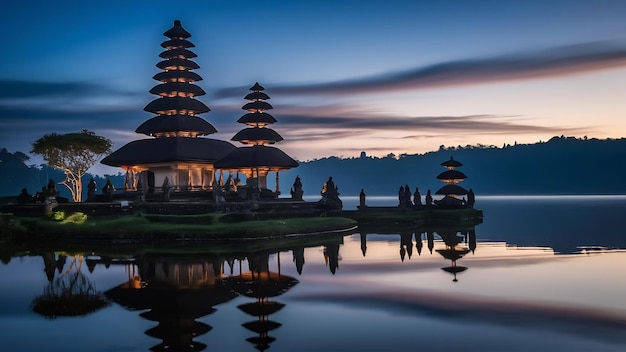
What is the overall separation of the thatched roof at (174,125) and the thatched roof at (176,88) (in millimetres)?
2786

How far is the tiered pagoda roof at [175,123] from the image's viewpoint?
186 feet

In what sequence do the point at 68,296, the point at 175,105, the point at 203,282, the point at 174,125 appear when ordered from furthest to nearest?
1. the point at 175,105
2. the point at 174,125
3. the point at 203,282
4. the point at 68,296

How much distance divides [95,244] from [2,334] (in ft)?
77.0

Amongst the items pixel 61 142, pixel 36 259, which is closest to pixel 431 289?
pixel 36 259

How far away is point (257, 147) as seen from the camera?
57594 mm

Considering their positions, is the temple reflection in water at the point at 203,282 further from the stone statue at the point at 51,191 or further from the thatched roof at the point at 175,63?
the thatched roof at the point at 175,63

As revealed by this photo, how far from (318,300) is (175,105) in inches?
1865

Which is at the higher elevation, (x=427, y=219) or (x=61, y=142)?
(x=61, y=142)

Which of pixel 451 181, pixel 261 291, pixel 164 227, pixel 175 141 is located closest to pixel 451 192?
pixel 451 181

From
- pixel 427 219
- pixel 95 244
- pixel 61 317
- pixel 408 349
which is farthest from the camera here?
pixel 427 219

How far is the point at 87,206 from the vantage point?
45.4 m

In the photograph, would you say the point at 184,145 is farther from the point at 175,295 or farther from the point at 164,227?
the point at 175,295

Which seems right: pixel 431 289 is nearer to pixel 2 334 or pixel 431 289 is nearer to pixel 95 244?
pixel 2 334

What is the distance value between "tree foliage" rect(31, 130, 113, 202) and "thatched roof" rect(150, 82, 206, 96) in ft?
49.2
